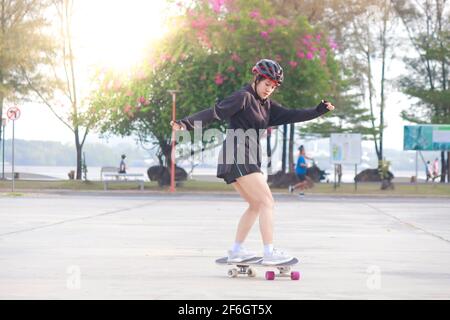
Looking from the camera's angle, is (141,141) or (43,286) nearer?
(43,286)

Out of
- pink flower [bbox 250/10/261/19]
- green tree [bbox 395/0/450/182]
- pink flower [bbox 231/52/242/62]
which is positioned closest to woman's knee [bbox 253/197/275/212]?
pink flower [bbox 231/52/242/62]

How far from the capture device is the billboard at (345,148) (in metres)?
48.8

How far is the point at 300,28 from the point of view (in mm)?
47125

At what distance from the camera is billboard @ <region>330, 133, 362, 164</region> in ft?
160

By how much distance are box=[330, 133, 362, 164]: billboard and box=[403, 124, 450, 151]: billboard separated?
2250 mm

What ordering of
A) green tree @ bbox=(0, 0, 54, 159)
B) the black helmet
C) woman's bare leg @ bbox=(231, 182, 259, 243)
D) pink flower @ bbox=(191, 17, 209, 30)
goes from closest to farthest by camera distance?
the black helmet < woman's bare leg @ bbox=(231, 182, 259, 243) < pink flower @ bbox=(191, 17, 209, 30) < green tree @ bbox=(0, 0, 54, 159)

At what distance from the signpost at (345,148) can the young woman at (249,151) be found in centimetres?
3757

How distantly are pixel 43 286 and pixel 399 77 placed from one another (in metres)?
63.6

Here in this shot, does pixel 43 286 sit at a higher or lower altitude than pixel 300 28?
lower

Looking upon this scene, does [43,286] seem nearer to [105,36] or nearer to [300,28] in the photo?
[300,28]

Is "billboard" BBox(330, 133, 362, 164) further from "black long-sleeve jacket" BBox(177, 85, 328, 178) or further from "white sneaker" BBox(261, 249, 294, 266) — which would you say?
"white sneaker" BBox(261, 249, 294, 266)
